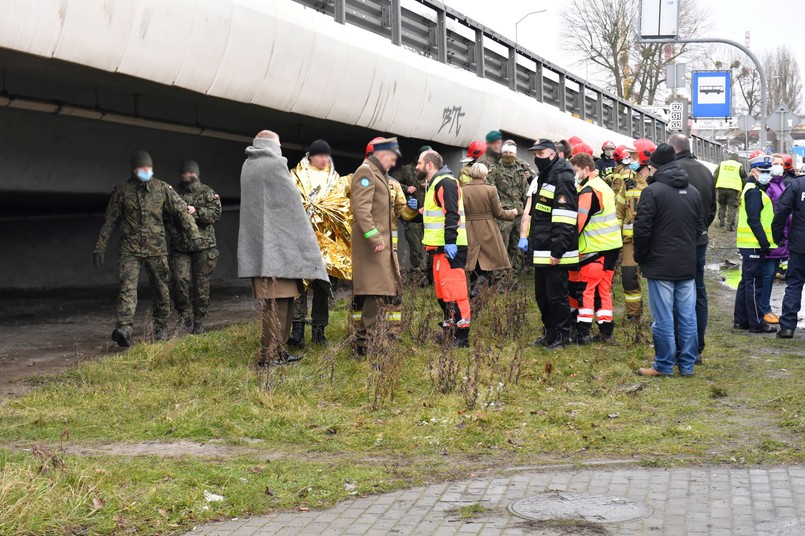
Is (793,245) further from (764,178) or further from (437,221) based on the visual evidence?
(437,221)

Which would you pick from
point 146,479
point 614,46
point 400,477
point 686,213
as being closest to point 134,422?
point 146,479

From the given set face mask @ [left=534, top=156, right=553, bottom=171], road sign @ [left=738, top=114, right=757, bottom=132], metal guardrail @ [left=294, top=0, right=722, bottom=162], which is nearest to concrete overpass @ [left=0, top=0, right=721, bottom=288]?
metal guardrail @ [left=294, top=0, right=722, bottom=162]

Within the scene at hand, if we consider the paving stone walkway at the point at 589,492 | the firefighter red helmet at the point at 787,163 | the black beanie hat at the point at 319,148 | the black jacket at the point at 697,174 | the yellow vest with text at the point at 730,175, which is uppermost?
the yellow vest with text at the point at 730,175

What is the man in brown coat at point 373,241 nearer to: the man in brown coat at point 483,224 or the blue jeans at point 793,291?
the man in brown coat at point 483,224

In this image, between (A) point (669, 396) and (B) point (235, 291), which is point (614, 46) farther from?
(A) point (669, 396)

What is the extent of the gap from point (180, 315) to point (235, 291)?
19.4ft

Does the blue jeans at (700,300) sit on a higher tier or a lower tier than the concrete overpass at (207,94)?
lower

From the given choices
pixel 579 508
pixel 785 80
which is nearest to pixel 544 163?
pixel 579 508

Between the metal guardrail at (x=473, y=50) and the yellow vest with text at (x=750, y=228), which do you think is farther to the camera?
the metal guardrail at (x=473, y=50)

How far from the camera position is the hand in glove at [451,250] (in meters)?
10.4

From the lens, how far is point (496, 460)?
22.4ft

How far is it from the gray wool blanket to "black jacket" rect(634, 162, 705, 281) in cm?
289

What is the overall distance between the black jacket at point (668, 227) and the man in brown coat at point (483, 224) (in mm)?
3449

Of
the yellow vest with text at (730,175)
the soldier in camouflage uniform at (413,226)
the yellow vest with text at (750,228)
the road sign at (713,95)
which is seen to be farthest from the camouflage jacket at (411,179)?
the road sign at (713,95)
